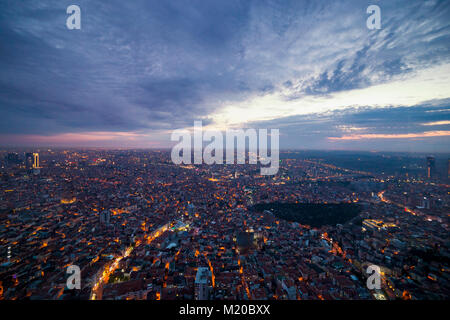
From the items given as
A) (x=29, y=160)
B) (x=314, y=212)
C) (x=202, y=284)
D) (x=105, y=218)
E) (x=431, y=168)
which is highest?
(x=29, y=160)

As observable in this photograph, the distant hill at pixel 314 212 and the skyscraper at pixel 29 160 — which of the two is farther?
the skyscraper at pixel 29 160

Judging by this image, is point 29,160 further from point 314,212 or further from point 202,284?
point 314,212

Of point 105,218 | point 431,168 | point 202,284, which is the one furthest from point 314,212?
point 431,168

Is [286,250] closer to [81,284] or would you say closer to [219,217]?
[219,217]

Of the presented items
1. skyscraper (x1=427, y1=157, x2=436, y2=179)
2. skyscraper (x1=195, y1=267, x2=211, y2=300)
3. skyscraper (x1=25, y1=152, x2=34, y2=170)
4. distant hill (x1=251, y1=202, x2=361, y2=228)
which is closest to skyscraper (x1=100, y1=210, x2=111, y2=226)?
skyscraper (x1=195, y1=267, x2=211, y2=300)

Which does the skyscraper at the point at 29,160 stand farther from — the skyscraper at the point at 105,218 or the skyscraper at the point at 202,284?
the skyscraper at the point at 202,284

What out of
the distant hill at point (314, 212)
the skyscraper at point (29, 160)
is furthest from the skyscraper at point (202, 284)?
the skyscraper at point (29, 160)

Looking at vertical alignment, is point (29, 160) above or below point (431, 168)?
above

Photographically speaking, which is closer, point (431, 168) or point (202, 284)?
point (202, 284)

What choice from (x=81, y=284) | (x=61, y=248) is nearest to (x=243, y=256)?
(x=81, y=284)

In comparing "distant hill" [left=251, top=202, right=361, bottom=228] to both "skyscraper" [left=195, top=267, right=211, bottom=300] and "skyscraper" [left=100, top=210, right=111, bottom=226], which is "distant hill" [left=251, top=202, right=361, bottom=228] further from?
"skyscraper" [left=100, top=210, right=111, bottom=226]

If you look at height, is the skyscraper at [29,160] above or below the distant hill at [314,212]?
above
